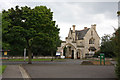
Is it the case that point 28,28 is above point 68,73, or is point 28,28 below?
above

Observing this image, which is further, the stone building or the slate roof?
the slate roof

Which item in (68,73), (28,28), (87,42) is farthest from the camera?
(87,42)

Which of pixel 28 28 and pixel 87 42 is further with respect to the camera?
pixel 87 42

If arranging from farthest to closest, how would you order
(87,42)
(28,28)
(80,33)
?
1. (80,33)
2. (87,42)
3. (28,28)

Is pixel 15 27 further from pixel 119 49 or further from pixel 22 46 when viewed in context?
pixel 119 49

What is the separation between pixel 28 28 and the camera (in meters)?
29.2

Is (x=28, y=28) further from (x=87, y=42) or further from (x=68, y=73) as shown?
(x=87, y=42)

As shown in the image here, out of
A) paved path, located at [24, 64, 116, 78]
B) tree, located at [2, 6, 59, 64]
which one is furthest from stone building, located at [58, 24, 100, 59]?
paved path, located at [24, 64, 116, 78]

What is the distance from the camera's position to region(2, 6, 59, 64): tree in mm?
28125

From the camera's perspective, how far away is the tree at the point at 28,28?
2812 cm

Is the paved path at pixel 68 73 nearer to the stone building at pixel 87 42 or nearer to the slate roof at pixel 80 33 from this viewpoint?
the stone building at pixel 87 42

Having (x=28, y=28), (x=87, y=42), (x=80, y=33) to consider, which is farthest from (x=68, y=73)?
(x=80, y=33)

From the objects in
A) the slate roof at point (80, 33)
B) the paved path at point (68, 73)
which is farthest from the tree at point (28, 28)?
the slate roof at point (80, 33)

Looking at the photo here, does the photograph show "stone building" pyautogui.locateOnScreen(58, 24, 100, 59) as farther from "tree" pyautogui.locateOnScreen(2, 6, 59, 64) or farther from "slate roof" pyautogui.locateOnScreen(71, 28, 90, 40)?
"tree" pyautogui.locateOnScreen(2, 6, 59, 64)
